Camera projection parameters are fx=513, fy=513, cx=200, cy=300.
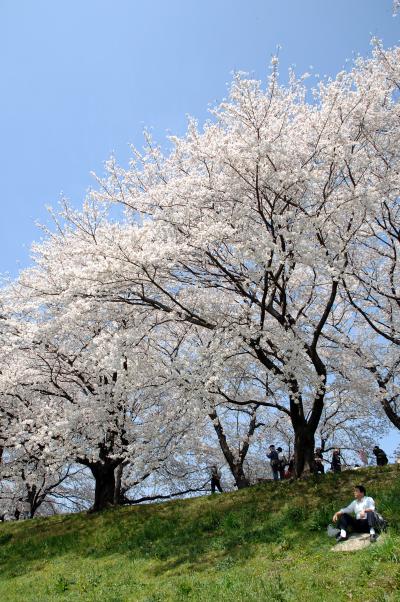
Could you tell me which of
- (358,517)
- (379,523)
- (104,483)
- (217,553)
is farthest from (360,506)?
(104,483)

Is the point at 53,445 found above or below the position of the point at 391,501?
above

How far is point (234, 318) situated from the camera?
14.5 metres

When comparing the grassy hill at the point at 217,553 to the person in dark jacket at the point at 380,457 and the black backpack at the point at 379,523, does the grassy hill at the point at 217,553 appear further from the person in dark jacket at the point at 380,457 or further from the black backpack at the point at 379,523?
the person in dark jacket at the point at 380,457

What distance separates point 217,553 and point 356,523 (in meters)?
3.00

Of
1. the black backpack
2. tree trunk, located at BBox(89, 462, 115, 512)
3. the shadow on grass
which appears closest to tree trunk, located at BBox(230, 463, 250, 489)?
the shadow on grass

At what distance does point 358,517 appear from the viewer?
9336 millimetres

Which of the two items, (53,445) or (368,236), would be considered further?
(368,236)

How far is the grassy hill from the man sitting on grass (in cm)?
40

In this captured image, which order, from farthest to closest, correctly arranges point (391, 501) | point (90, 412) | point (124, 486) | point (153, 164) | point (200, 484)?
point (200, 484), point (124, 486), point (153, 164), point (90, 412), point (391, 501)

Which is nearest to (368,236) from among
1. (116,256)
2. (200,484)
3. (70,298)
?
(116,256)

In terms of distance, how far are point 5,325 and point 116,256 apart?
5.17 m

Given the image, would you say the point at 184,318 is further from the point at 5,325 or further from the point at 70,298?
the point at 5,325

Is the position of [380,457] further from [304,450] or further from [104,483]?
[104,483]

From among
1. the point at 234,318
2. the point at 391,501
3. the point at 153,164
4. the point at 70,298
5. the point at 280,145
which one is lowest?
the point at 391,501
